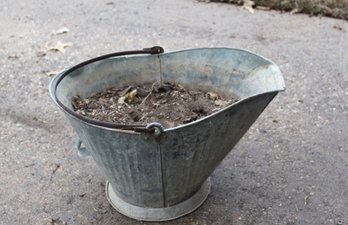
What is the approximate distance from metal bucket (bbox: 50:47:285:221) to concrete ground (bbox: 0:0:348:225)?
0.14m

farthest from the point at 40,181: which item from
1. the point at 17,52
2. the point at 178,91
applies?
the point at 17,52

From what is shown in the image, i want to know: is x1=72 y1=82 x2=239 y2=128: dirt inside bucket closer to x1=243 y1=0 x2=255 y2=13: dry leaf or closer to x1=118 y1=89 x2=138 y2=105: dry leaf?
x1=118 y1=89 x2=138 y2=105: dry leaf

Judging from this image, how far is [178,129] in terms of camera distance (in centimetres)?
190

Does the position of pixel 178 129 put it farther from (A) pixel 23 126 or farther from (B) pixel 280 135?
(A) pixel 23 126

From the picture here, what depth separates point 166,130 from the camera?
1887mm

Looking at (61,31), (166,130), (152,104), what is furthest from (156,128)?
(61,31)

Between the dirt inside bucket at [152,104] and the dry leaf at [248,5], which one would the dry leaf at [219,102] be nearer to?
the dirt inside bucket at [152,104]

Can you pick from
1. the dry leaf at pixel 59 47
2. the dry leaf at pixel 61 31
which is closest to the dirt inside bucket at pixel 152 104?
the dry leaf at pixel 59 47

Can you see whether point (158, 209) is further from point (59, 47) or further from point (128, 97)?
point (59, 47)

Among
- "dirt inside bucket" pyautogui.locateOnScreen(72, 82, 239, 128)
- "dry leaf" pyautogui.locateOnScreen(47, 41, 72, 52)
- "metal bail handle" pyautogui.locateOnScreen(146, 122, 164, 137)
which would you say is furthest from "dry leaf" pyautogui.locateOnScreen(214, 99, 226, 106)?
"dry leaf" pyautogui.locateOnScreen(47, 41, 72, 52)

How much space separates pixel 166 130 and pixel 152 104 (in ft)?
1.78

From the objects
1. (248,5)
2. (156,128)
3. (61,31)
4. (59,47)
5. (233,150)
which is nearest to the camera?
(156,128)

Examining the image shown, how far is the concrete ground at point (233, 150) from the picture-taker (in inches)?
95.7

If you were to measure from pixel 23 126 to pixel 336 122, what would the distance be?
1.80m
